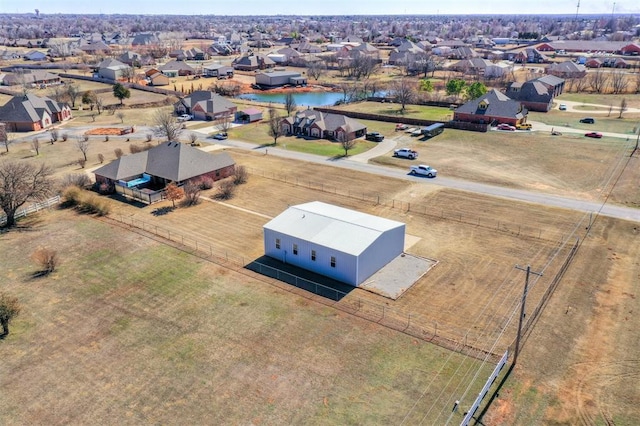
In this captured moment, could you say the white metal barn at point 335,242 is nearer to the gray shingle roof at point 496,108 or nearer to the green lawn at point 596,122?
the gray shingle roof at point 496,108

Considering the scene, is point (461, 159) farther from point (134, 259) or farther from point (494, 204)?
point (134, 259)

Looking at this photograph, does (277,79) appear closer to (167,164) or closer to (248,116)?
(248,116)

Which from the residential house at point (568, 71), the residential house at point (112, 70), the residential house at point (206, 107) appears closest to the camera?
the residential house at point (206, 107)

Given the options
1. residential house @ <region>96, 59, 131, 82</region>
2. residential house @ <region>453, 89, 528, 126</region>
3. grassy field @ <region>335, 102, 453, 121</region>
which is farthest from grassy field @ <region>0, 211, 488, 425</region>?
residential house @ <region>96, 59, 131, 82</region>

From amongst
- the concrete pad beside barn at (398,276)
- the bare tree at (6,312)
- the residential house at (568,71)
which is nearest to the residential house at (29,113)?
the bare tree at (6,312)

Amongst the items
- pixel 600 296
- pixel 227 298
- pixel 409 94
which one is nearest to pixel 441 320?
pixel 600 296

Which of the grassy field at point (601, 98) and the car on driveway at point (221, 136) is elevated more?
the grassy field at point (601, 98)

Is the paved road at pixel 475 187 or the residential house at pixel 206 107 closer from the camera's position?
the paved road at pixel 475 187

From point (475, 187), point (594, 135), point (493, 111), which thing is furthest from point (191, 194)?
point (594, 135)
